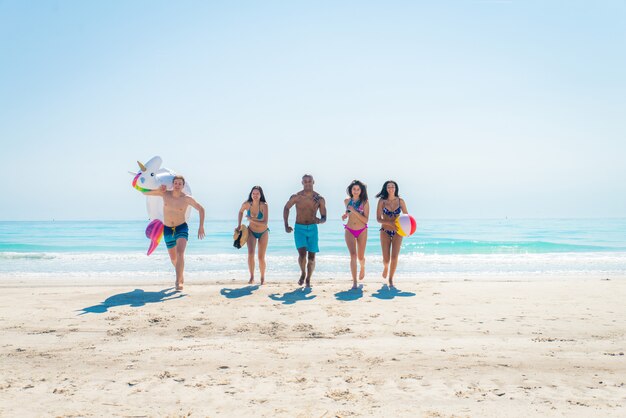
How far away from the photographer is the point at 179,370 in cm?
406

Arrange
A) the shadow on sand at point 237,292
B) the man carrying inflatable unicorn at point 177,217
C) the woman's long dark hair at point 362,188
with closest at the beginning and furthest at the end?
Answer: the shadow on sand at point 237,292 < the man carrying inflatable unicorn at point 177,217 < the woman's long dark hair at point 362,188

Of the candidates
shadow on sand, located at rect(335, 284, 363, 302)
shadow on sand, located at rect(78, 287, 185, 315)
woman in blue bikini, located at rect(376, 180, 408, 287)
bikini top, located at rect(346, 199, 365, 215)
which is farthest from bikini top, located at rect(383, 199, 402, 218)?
shadow on sand, located at rect(78, 287, 185, 315)

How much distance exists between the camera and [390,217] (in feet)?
28.8

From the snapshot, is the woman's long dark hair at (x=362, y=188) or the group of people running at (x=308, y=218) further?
the woman's long dark hair at (x=362, y=188)

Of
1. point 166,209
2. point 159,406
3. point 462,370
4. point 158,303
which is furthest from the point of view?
point 166,209

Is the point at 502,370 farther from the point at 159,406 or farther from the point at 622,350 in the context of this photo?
the point at 159,406

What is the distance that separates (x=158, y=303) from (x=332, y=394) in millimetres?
4365

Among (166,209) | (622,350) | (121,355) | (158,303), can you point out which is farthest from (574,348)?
(166,209)

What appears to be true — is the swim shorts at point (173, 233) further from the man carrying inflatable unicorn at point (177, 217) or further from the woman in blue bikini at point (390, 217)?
the woman in blue bikini at point (390, 217)

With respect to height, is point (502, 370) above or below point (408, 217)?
below

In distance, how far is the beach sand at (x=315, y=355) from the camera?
3359 millimetres

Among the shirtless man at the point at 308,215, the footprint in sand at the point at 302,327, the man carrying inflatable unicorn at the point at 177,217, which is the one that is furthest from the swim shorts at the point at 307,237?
the footprint in sand at the point at 302,327

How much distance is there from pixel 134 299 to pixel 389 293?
4.22m

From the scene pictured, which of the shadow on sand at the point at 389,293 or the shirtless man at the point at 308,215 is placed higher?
the shirtless man at the point at 308,215
